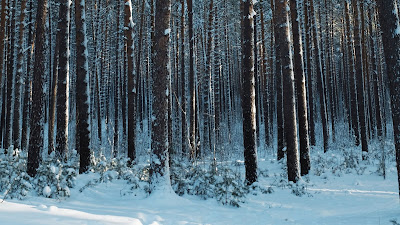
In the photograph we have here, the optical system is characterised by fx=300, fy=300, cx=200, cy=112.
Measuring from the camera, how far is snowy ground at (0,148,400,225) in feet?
13.3

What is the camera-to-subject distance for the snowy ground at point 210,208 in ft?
13.3

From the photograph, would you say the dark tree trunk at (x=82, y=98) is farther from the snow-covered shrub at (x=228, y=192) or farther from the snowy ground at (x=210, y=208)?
the snow-covered shrub at (x=228, y=192)

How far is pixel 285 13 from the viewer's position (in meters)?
Result: 8.64

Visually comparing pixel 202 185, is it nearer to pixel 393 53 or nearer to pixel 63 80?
pixel 393 53

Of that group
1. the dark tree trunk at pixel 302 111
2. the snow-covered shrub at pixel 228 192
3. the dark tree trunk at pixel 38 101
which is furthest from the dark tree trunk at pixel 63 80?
the dark tree trunk at pixel 302 111

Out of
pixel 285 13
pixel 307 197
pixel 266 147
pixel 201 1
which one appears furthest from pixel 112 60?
pixel 307 197

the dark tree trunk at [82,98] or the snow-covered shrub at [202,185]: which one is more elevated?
the dark tree trunk at [82,98]

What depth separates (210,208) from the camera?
5.81 m

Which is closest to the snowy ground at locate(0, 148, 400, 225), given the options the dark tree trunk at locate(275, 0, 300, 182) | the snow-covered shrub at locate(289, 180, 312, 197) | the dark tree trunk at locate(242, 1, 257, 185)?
the snow-covered shrub at locate(289, 180, 312, 197)

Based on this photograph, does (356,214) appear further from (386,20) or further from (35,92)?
(35,92)

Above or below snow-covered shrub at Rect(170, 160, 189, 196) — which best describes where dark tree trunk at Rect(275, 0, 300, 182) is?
above

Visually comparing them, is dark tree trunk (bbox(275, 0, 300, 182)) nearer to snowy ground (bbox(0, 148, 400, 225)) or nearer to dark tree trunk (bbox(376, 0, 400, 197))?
snowy ground (bbox(0, 148, 400, 225))

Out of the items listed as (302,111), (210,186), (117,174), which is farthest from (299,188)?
(117,174)

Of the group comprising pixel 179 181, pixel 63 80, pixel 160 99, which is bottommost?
pixel 179 181
